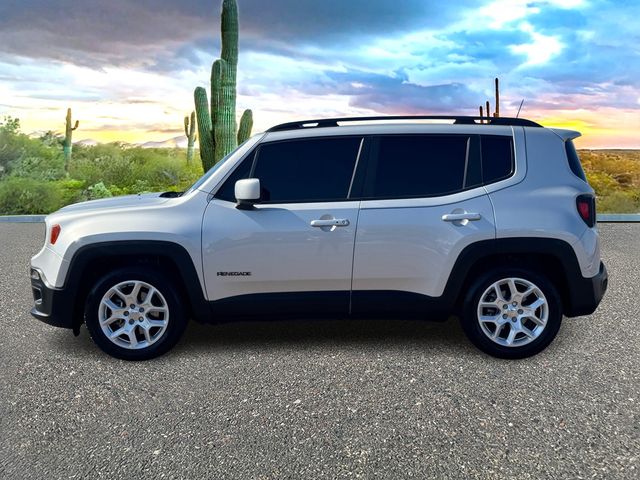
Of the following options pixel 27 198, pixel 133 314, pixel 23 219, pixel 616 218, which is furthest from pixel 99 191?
pixel 133 314

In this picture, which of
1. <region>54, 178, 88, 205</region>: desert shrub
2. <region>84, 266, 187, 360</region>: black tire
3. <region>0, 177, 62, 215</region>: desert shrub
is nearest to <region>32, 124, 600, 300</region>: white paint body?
<region>84, 266, 187, 360</region>: black tire

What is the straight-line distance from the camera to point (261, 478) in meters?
3.01

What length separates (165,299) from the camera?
4.70 meters

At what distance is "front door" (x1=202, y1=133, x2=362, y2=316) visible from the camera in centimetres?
459

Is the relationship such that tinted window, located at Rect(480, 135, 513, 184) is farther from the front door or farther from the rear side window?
the front door

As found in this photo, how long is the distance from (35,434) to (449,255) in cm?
294

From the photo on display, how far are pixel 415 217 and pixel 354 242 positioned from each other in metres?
0.48

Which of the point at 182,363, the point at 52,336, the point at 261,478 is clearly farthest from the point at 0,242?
the point at 261,478

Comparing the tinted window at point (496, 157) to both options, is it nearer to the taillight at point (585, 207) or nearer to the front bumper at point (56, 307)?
the taillight at point (585, 207)

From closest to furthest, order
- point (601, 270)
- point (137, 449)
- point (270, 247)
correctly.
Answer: point (137, 449)
point (270, 247)
point (601, 270)

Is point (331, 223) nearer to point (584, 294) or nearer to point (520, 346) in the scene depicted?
point (520, 346)

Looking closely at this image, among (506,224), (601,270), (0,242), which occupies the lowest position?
(0,242)

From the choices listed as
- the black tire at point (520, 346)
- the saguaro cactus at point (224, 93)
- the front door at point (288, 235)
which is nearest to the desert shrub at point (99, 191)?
the saguaro cactus at point (224, 93)

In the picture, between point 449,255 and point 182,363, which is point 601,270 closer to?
point 449,255
